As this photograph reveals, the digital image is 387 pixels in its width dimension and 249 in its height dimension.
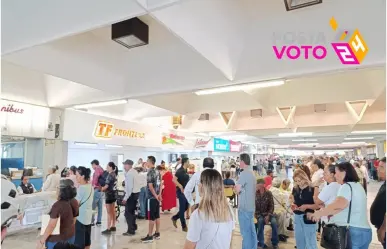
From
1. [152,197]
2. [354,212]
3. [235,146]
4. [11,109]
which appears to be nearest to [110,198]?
[152,197]

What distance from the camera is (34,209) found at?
574 cm

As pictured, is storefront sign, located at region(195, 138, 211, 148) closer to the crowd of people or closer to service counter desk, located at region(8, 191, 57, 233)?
the crowd of people

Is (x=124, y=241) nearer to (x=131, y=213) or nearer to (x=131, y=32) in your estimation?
(x=131, y=213)

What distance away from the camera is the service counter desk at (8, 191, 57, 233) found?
17.9ft

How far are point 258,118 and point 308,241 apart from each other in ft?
20.2

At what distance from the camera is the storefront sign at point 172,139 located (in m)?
9.58

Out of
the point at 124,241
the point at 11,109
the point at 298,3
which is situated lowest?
the point at 124,241

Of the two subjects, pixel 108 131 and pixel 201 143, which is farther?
pixel 201 143

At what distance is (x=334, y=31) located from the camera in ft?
9.61

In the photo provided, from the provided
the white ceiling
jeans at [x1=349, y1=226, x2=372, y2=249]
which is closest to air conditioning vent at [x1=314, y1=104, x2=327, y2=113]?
the white ceiling

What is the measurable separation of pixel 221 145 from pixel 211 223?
11.4 m

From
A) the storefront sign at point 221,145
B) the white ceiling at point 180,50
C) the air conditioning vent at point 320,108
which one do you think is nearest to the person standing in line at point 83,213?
the white ceiling at point 180,50

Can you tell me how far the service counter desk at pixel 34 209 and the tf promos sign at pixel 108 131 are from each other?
183cm

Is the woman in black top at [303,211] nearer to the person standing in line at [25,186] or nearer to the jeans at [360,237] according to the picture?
the jeans at [360,237]
